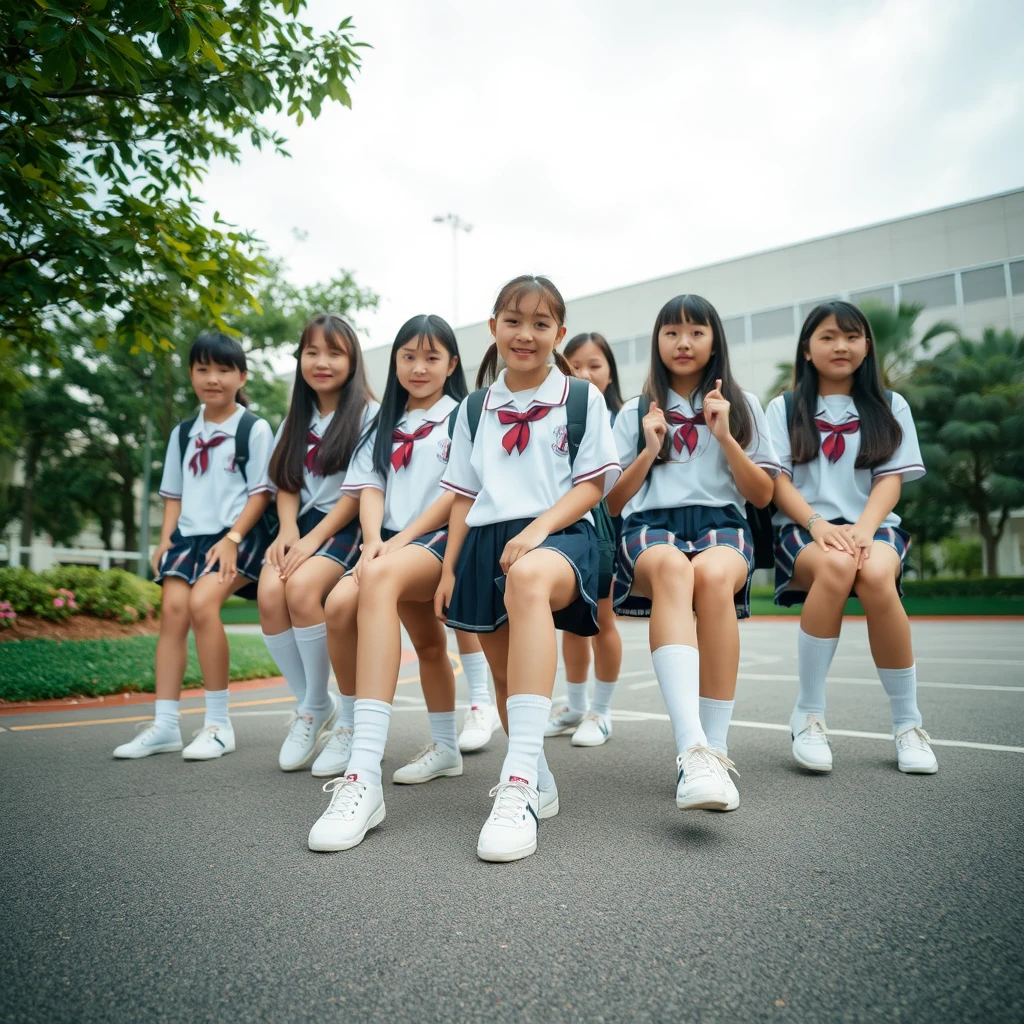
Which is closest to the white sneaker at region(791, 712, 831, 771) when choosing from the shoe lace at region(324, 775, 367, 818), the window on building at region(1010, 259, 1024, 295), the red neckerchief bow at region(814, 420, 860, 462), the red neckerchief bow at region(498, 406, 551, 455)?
the red neckerchief bow at region(814, 420, 860, 462)

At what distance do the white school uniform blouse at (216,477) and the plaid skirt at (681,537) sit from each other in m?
1.88

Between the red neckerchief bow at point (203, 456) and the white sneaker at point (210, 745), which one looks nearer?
the white sneaker at point (210, 745)

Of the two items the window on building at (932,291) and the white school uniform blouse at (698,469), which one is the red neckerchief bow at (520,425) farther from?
the window on building at (932,291)

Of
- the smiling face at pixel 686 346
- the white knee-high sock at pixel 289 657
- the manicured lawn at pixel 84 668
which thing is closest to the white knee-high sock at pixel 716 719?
the smiling face at pixel 686 346

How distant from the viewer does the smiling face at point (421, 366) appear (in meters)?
3.39

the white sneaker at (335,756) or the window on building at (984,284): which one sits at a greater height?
the window on building at (984,284)

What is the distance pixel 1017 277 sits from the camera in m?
23.6

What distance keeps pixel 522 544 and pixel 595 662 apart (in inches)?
65.2

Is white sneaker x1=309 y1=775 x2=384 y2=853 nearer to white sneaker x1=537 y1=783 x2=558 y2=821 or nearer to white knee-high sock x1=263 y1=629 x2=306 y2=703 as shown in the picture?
white sneaker x1=537 y1=783 x2=558 y2=821

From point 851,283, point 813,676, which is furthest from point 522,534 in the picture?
point 851,283

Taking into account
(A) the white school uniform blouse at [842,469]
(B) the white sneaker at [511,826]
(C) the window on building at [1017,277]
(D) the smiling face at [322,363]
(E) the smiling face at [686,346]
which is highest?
(C) the window on building at [1017,277]

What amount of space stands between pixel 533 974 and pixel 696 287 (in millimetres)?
30098

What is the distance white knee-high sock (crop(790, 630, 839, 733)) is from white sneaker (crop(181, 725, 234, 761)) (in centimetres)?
264

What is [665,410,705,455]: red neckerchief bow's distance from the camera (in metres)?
3.25
